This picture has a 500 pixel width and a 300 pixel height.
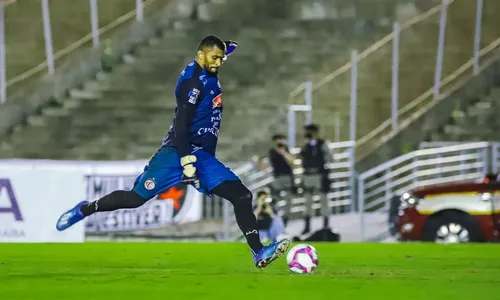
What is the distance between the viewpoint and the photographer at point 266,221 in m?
21.2

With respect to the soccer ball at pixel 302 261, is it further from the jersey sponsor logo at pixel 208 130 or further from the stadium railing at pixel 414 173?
the stadium railing at pixel 414 173

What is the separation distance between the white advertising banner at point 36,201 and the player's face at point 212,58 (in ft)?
27.8

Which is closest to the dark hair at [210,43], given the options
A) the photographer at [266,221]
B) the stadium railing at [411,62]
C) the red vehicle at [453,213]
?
the red vehicle at [453,213]

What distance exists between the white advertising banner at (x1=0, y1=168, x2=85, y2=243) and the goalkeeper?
7686mm

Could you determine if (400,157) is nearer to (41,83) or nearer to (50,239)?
(50,239)

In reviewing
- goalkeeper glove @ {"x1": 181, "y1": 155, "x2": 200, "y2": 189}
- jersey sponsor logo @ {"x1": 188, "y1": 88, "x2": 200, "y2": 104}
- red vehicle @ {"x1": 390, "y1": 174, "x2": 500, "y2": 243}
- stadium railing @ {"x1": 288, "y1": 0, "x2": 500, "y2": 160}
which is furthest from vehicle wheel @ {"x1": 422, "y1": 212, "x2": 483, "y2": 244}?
jersey sponsor logo @ {"x1": 188, "y1": 88, "x2": 200, "y2": 104}

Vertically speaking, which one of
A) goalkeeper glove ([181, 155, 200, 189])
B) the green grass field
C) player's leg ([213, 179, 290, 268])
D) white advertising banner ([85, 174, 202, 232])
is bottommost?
the green grass field

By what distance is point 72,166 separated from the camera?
2202cm

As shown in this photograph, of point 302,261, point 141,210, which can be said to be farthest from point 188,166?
point 141,210

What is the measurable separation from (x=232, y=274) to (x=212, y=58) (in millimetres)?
1996

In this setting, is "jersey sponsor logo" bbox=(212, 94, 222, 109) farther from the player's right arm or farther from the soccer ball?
the soccer ball

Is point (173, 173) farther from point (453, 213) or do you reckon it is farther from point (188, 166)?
point (453, 213)

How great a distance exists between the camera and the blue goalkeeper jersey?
462 inches

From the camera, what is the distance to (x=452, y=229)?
65.3 feet
